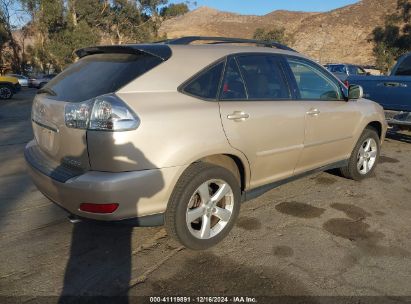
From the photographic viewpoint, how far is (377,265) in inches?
122

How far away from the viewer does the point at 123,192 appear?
8.74ft

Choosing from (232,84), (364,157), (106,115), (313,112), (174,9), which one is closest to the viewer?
(106,115)

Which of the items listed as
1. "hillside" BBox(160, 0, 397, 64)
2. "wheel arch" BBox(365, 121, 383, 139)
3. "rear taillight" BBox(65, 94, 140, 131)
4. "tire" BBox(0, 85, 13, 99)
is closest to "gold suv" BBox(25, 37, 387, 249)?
"rear taillight" BBox(65, 94, 140, 131)

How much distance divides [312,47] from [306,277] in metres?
64.2

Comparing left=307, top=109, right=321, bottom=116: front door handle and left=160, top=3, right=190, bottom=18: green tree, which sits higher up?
left=160, top=3, right=190, bottom=18: green tree

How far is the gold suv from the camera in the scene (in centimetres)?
268

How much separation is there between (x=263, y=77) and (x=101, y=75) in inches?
60.6

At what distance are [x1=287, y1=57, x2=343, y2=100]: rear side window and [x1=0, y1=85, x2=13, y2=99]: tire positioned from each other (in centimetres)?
1866

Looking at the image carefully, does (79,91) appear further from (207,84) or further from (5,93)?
(5,93)

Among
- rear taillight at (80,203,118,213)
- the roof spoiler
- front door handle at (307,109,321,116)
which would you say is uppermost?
the roof spoiler

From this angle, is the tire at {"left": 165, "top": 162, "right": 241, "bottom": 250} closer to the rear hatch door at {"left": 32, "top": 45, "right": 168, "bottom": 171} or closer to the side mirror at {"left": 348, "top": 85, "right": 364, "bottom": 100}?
the rear hatch door at {"left": 32, "top": 45, "right": 168, "bottom": 171}

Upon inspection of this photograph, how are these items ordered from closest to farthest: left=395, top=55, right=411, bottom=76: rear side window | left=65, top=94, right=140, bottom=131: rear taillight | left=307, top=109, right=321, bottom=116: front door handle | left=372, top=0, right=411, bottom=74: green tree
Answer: left=65, top=94, right=140, bottom=131: rear taillight, left=307, top=109, right=321, bottom=116: front door handle, left=395, top=55, right=411, bottom=76: rear side window, left=372, top=0, right=411, bottom=74: green tree

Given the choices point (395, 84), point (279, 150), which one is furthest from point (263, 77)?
point (395, 84)

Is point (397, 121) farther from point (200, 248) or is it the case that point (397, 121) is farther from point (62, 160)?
point (62, 160)
